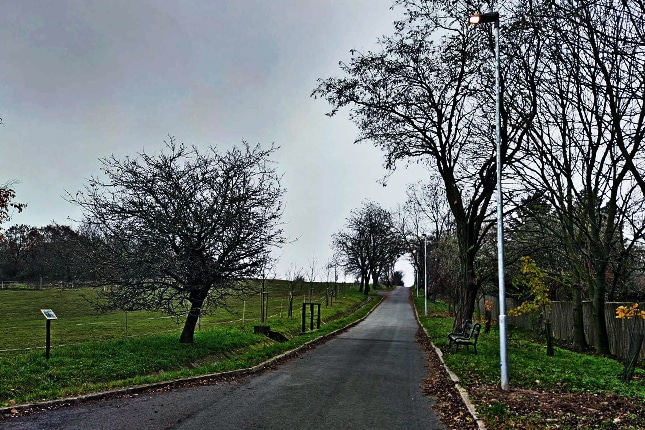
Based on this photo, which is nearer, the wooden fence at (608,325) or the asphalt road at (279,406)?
the asphalt road at (279,406)

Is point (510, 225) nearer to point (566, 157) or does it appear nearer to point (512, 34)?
point (566, 157)

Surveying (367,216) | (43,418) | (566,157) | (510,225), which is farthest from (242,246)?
(367,216)

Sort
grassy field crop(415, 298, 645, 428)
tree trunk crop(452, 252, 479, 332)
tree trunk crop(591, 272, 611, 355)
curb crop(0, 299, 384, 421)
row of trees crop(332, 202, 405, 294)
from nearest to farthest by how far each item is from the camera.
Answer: grassy field crop(415, 298, 645, 428), curb crop(0, 299, 384, 421), tree trunk crop(591, 272, 611, 355), tree trunk crop(452, 252, 479, 332), row of trees crop(332, 202, 405, 294)

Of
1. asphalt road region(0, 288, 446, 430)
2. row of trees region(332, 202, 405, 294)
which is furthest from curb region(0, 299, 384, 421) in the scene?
row of trees region(332, 202, 405, 294)

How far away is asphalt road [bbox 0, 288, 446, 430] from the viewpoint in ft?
25.1

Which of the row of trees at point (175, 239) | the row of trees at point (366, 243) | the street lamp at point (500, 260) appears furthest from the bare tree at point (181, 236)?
the row of trees at point (366, 243)

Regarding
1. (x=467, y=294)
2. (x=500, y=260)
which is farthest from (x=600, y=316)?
(x=500, y=260)

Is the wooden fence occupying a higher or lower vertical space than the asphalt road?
higher

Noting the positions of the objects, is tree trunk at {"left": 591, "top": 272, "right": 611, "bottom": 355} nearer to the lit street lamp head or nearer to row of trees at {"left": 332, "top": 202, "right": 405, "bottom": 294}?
the lit street lamp head

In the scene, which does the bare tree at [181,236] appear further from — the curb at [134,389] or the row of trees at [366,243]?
the row of trees at [366,243]

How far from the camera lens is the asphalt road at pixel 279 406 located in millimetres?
7656

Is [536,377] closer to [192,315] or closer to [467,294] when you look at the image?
[467,294]

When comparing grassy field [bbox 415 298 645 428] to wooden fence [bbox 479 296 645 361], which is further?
wooden fence [bbox 479 296 645 361]

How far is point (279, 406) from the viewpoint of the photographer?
29.2 feet
